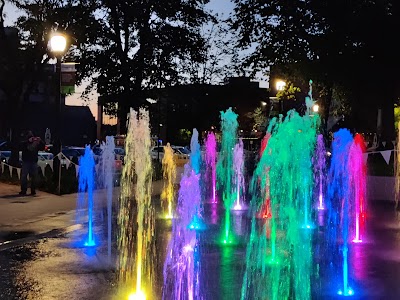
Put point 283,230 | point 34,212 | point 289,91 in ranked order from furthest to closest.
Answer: point 289,91
point 34,212
point 283,230

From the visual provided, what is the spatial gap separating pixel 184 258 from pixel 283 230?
9.81 feet

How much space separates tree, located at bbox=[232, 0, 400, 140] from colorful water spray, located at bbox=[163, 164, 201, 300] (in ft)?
45.7

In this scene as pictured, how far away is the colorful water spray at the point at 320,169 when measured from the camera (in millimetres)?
17542

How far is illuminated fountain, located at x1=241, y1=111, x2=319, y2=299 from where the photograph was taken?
6.29 metres

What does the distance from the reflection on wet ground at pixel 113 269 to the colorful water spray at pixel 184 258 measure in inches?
4.1

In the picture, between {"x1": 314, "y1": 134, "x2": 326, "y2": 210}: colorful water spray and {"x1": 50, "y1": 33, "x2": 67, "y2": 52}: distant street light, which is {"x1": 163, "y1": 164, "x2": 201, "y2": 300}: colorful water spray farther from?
{"x1": 50, "y1": 33, "x2": 67, "y2": 52}: distant street light

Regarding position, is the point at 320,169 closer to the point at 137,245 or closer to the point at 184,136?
the point at 137,245

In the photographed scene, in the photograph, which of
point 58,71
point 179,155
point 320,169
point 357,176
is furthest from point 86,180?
point 179,155

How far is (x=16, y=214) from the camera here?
39.9ft

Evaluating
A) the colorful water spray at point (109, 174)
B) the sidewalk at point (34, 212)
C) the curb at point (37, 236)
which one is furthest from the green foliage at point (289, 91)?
the curb at point (37, 236)

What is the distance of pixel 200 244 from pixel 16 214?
5.09 m

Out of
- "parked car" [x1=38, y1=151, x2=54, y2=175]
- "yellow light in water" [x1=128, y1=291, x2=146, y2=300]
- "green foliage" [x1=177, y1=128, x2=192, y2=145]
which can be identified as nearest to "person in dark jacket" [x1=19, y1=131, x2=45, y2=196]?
"parked car" [x1=38, y1=151, x2=54, y2=175]

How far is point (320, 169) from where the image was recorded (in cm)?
2080

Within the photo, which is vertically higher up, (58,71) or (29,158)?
(58,71)
